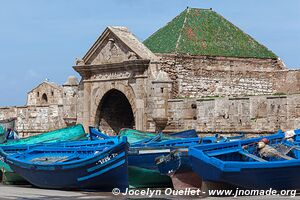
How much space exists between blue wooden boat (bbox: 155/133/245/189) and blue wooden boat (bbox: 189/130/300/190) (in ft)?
3.88

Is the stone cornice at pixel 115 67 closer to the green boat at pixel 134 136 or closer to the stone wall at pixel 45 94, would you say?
the green boat at pixel 134 136

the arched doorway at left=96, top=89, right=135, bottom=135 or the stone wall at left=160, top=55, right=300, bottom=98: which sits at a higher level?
the stone wall at left=160, top=55, right=300, bottom=98

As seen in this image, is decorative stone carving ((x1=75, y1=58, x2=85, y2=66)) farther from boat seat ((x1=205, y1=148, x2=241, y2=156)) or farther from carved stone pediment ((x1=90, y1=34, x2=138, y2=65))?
boat seat ((x1=205, y1=148, x2=241, y2=156))

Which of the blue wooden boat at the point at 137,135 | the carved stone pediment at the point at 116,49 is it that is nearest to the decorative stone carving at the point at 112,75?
the carved stone pediment at the point at 116,49

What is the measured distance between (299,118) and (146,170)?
18.7 ft

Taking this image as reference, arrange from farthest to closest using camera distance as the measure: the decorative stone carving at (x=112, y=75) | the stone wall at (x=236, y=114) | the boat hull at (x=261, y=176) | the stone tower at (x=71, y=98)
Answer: the stone tower at (x=71, y=98)
the decorative stone carving at (x=112, y=75)
the stone wall at (x=236, y=114)
the boat hull at (x=261, y=176)

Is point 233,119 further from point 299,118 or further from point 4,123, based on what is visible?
point 4,123

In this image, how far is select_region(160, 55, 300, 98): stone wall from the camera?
92.7 feet

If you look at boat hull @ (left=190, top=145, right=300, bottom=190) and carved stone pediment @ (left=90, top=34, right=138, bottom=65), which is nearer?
boat hull @ (left=190, top=145, right=300, bottom=190)

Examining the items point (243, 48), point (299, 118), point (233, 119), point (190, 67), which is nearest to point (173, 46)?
point (190, 67)

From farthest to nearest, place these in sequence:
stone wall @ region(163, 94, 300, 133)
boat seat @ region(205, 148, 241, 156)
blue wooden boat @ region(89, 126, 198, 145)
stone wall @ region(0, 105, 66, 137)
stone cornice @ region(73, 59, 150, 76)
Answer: stone wall @ region(0, 105, 66, 137), stone cornice @ region(73, 59, 150, 76), stone wall @ region(163, 94, 300, 133), blue wooden boat @ region(89, 126, 198, 145), boat seat @ region(205, 148, 241, 156)

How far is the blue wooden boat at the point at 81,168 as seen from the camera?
1742cm

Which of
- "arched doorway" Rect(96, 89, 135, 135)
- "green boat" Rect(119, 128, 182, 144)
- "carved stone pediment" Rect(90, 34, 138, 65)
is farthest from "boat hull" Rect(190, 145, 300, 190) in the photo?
"arched doorway" Rect(96, 89, 135, 135)

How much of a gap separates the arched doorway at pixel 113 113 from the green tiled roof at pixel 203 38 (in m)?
2.51
